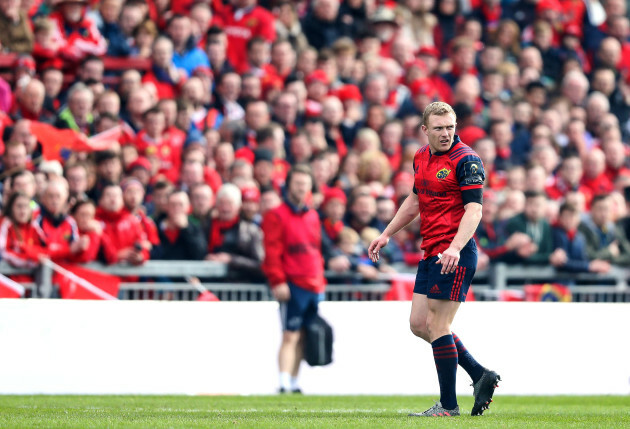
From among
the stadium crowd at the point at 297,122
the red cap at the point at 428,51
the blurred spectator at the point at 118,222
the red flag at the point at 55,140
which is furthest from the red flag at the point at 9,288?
the red cap at the point at 428,51

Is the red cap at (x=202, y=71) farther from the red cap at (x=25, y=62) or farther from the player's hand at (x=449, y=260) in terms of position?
the player's hand at (x=449, y=260)

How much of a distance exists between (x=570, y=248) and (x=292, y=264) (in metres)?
3.58

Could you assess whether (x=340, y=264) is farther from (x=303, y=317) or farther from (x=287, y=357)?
(x=287, y=357)

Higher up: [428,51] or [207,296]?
[428,51]

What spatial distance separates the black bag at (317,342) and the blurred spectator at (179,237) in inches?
52.0

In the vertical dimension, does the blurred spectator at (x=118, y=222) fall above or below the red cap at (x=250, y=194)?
below

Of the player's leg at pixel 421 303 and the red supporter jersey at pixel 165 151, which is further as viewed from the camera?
the red supporter jersey at pixel 165 151

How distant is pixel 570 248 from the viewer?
13.7 m

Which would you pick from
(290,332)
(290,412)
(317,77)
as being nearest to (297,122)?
(317,77)

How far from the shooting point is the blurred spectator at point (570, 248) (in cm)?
1320

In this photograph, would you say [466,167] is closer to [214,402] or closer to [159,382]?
[214,402]

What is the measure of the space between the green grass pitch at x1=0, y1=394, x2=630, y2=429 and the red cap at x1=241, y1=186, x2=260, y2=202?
7.34 feet

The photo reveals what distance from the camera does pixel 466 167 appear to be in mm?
7996

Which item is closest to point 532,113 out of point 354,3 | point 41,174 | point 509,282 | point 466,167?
point 354,3
